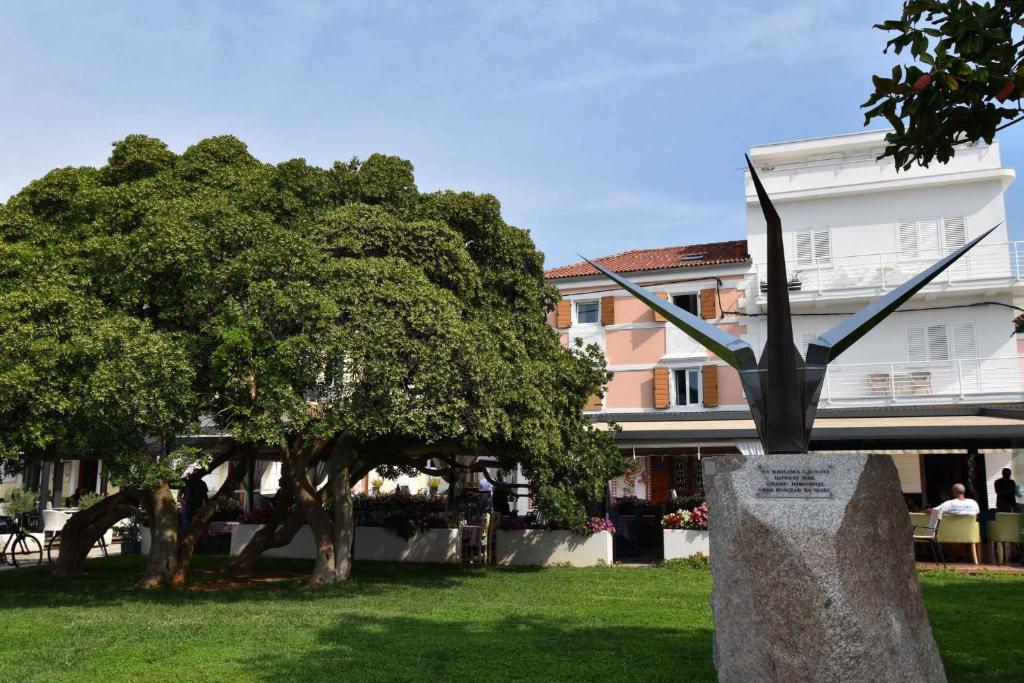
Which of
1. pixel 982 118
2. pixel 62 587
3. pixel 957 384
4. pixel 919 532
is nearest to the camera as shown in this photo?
pixel 982 118

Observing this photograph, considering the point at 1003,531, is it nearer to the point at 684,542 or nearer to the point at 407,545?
the point at 684,542

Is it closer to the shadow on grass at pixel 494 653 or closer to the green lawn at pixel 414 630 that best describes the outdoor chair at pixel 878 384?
the green lawn at pixel 414 630

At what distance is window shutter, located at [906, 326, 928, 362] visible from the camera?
23.1 meters

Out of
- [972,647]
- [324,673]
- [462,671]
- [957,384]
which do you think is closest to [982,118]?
[972,647]

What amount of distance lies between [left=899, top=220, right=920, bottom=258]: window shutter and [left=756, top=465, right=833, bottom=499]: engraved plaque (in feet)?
67.2

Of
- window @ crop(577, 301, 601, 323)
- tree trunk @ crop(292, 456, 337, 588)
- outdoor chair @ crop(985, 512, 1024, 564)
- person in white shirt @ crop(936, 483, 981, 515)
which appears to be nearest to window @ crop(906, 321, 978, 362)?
outdoor chair @ crop(985, 512, 1024, 564)

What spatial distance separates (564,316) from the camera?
26688mm

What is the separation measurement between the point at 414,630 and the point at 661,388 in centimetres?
1732

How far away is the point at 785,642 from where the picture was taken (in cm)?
542

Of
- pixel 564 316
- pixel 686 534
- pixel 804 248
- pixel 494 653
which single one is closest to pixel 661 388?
pixel 564 316

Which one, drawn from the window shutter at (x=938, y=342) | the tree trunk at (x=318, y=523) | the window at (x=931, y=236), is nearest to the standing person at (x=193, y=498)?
the tree trunk at (x=318, y=523)

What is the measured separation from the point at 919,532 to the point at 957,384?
30.6ft

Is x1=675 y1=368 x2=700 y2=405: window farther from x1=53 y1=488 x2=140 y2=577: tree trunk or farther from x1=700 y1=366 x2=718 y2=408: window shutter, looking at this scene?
x1=53 y1=488 x2=140 y2=577: tree trunk

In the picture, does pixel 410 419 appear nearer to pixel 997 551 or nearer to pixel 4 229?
pixel 4 229
